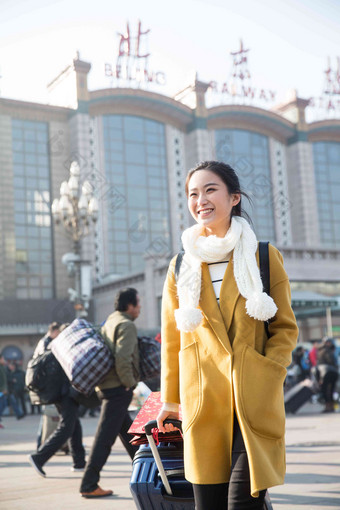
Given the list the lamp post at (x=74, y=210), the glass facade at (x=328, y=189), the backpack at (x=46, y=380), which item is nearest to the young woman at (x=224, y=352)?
the backpack at (x=46, y=380)

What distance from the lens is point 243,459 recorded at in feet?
8.89

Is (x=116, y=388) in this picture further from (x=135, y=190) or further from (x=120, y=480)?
(x=135, y=190)

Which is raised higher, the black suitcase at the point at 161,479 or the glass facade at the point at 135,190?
the glass facade at the point at 135,190

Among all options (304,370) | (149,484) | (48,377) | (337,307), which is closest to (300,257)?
(337,307)

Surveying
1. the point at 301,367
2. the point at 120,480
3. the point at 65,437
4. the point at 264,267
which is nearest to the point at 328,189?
the point at 301,367

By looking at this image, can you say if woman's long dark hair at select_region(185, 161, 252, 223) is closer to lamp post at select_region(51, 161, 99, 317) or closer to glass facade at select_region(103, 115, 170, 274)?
lamp post at select_region(51, 161, 99, 317)

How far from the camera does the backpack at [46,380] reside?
24.5ft

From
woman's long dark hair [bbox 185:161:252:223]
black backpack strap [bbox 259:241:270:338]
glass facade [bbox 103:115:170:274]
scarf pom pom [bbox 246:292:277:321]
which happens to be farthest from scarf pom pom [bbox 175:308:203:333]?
glass facade [bbox 103:115:170:274]

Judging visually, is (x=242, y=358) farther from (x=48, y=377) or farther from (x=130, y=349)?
(x=48, y=377)

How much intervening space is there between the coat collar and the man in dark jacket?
10.1 feet

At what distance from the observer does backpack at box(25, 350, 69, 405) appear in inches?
295

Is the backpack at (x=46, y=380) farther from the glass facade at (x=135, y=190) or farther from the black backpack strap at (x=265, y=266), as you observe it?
the glass facade at (x=135, y=190)

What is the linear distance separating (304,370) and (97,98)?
29.8 m

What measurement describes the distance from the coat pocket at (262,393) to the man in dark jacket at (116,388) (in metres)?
3.23
